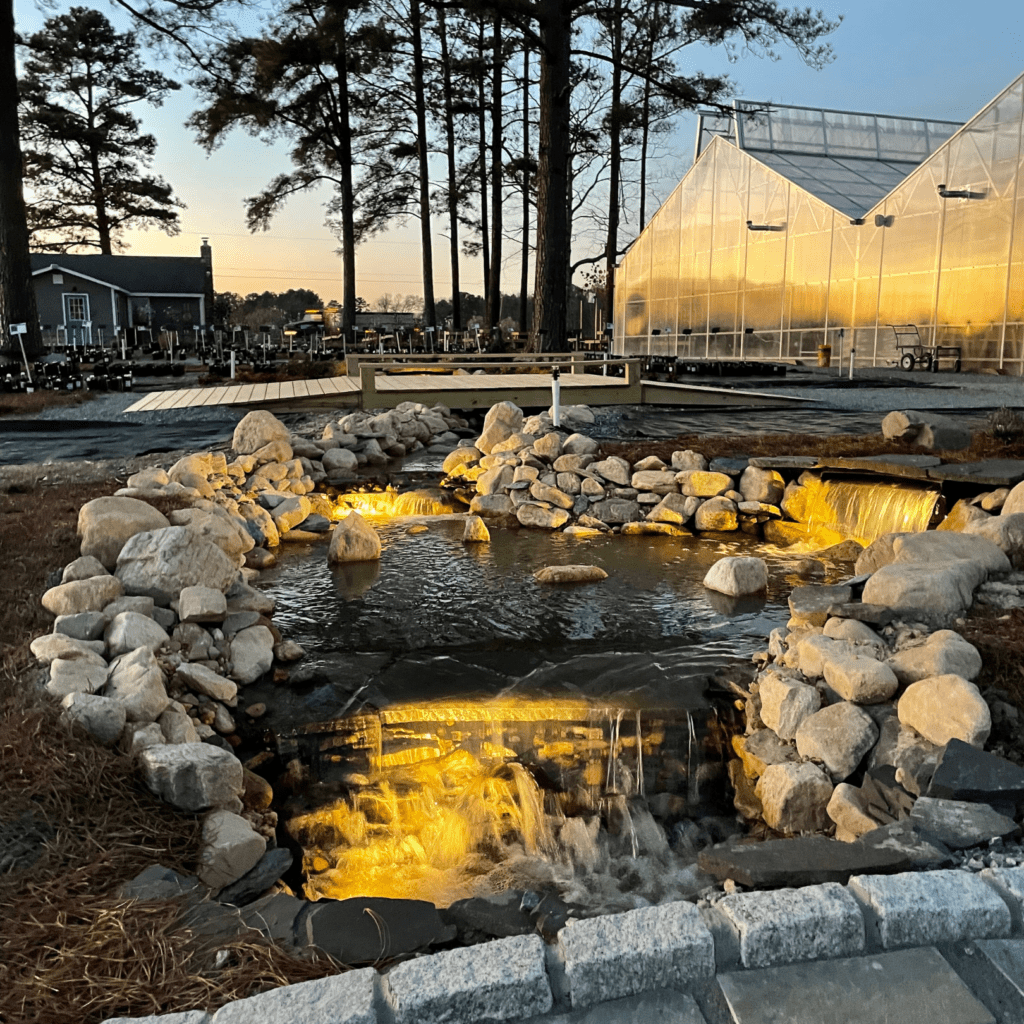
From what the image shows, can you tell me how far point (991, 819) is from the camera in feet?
9.45

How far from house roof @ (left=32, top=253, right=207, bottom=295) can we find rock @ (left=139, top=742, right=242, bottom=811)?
35718 mm

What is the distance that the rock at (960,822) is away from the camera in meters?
2.82

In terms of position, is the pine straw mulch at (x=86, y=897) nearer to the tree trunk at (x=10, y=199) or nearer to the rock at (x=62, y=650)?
the rock at (x=62, y=650)

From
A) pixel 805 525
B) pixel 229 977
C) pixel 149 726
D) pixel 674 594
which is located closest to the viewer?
pixel 229 977

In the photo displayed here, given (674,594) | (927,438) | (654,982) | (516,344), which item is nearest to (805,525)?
(927,438)

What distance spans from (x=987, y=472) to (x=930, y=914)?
505cm

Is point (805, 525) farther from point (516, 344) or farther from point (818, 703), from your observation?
point (516, 344)

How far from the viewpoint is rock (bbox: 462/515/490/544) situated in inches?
290

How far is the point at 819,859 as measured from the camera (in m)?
2.64

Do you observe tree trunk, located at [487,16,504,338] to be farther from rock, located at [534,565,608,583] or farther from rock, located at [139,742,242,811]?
rock, located at [139,742,242,811]

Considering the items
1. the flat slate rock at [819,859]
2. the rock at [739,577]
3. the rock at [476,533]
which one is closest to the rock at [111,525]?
the rock at [476,533]

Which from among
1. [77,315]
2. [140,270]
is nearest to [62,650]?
[77,315]

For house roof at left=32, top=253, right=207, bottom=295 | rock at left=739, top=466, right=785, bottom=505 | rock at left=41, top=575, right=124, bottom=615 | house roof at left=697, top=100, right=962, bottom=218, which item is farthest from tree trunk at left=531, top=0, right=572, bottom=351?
house roof at left=32, top=253, right=207, bottom=295

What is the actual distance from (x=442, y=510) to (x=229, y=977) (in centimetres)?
650
